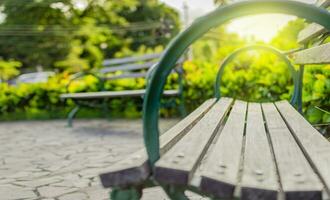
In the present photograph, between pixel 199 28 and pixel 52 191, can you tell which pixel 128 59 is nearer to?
Result: pixel 52 191

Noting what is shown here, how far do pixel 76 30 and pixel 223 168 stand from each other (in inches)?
791

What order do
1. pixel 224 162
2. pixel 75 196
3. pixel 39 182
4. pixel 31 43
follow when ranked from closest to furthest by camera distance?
pixel 224 162
pixel 75 196
pixel 39 182
pixel 31 43

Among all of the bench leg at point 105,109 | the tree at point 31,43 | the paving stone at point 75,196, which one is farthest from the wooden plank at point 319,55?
the tree at point 31,43

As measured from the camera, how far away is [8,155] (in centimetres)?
422

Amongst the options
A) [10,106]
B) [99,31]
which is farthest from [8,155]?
[99,31]

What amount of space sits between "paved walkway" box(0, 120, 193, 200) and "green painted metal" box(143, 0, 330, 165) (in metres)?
0.19

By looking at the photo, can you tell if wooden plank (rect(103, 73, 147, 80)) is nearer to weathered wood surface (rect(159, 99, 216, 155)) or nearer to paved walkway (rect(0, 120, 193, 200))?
paved walkway (rect(0, 120, 193, 200))

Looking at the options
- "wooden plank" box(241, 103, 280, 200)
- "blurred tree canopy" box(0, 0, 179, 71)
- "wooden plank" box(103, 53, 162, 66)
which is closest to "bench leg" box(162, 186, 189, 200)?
"wooden plank" box(241, 103, 280, 200)

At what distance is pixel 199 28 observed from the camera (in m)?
1.23

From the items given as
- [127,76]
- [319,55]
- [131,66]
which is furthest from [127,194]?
[131,66]

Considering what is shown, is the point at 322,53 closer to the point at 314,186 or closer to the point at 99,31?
the point at 314,186

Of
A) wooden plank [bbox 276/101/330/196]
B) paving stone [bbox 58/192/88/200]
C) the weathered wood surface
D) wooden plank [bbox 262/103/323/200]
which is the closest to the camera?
wooden plank [bbox 262/103/323/200]

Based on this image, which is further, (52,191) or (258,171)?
(52,191)

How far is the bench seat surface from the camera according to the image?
993 mm
